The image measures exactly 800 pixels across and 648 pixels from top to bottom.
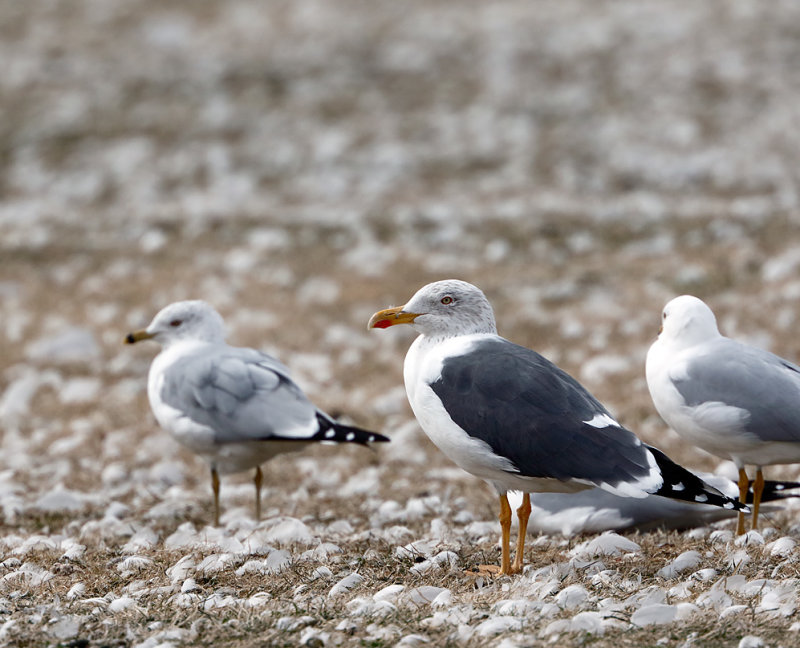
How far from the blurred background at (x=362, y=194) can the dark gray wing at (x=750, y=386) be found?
6.85 ft

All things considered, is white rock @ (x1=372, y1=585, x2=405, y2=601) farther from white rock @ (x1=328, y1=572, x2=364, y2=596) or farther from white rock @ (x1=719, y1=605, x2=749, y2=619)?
white rock @ (x1=719, y1=605, x2=749, y2=619)

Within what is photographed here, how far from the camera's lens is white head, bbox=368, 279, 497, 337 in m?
5.63

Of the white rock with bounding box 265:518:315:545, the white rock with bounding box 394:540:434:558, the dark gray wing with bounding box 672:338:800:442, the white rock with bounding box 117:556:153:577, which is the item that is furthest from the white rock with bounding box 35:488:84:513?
the dark gray wing with bounding box 672:338:800:442

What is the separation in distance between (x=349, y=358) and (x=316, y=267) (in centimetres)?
260

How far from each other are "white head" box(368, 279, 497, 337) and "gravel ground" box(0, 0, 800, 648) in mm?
1133

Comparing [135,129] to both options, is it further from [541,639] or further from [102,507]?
[541,639]

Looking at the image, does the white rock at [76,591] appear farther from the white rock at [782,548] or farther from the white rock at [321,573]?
the white rock at [782,548]

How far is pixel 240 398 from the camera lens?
6.96 meters

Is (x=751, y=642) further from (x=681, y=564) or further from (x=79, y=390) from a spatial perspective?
(x=79, y=390)

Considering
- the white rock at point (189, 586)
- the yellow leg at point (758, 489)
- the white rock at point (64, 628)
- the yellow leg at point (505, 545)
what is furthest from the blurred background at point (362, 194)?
Answer: the white rock at point (64, 628)

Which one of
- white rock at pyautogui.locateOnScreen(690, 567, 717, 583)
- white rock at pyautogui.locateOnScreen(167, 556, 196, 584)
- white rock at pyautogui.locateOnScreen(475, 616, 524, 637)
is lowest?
white rock at pyautogui.locateOnScreen(690, 567, 717, 583)

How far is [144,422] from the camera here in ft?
31.7

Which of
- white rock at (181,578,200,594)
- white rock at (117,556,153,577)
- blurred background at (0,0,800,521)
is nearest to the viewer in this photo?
white rock at (181,578,200,594)

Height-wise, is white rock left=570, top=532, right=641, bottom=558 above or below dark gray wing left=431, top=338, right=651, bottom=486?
below
